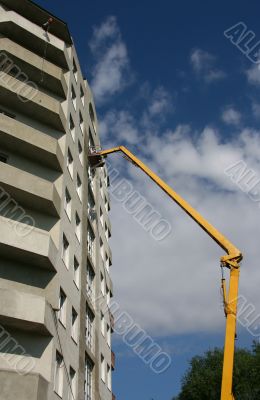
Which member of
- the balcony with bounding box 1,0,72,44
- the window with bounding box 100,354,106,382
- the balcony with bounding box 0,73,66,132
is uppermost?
the balcony with bounding box 1,0,72,44

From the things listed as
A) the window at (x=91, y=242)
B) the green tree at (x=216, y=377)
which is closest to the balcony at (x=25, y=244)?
the window at (x=91, y=242)

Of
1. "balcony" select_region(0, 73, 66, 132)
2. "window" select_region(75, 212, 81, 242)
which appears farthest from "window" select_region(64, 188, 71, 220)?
"balcony" select_region(0, 73, 66, 132)

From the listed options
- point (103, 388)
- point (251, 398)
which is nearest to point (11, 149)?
point (103, 388)

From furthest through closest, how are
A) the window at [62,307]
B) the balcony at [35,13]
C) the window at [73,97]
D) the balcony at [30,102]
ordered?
the window at [73,97] < the balcony at [35,13] < the balcony at [30,102] < the window at [62,307]

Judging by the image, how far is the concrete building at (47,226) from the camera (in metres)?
20.4

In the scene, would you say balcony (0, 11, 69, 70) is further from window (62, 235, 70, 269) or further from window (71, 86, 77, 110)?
window (62, 235, 70, 269)

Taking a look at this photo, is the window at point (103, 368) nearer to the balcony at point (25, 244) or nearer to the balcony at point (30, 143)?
the balcony at point (25, 244)

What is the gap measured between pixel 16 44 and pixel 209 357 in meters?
39.4

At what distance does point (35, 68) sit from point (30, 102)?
8.78ft

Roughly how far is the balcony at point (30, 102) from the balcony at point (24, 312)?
1148 centimetres

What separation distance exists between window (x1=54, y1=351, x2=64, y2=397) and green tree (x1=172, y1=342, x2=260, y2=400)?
99.7 feet

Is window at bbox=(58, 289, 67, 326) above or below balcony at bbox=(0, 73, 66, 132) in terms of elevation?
below

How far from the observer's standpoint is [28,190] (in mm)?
23656

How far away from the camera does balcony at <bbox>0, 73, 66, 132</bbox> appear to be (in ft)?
87.8
